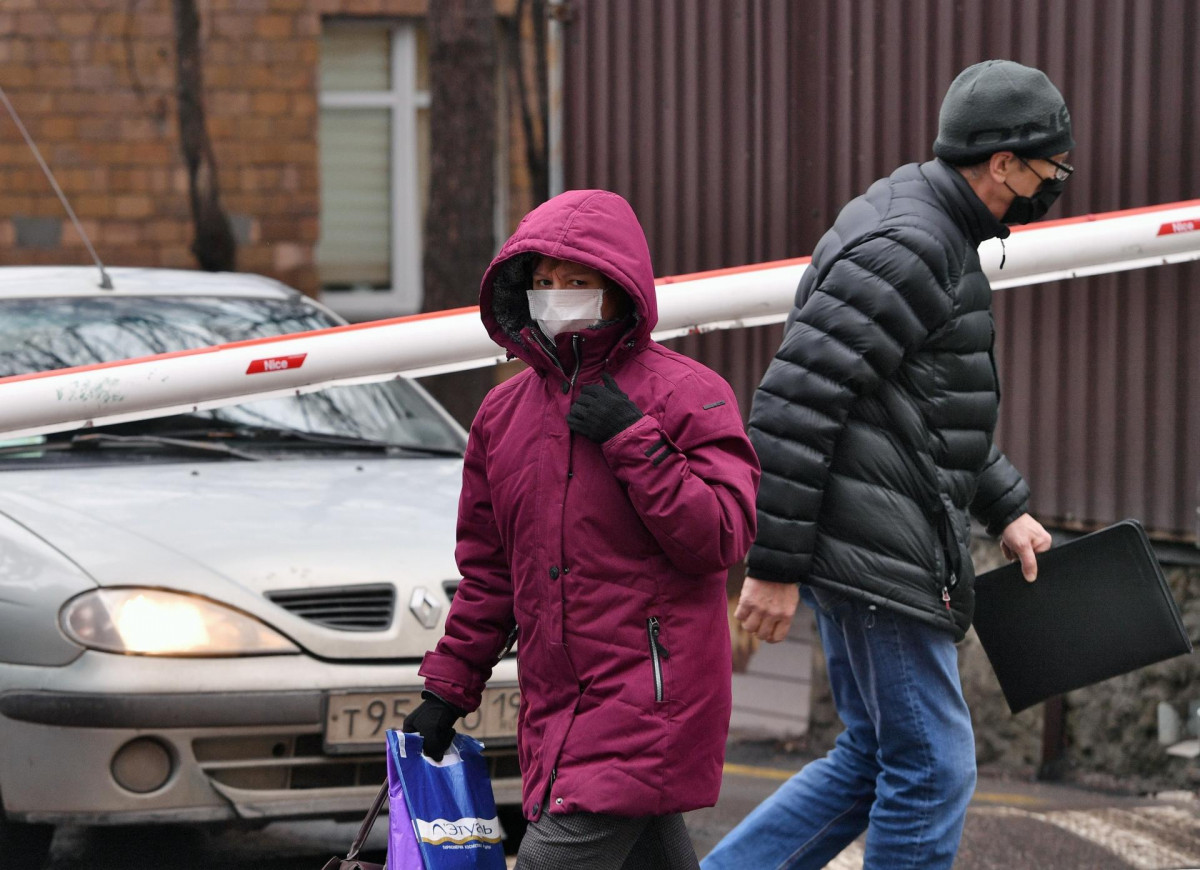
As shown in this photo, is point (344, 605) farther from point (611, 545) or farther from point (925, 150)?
point (925, 150)

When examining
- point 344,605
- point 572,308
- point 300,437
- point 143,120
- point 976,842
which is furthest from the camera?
point 143,120

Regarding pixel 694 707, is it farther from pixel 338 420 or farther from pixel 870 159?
pixel 870 159

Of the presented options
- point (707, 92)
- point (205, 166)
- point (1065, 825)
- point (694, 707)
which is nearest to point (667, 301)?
point (694, 707)

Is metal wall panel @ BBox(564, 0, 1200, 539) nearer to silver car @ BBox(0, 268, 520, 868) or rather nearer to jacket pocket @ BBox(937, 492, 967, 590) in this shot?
silver car @ BBox(0, 268, 520, 868)

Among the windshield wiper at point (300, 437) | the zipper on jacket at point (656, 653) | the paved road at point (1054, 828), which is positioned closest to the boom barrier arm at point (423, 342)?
the windshield wiper at point (300, 437)

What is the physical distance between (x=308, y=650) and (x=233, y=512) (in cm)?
47

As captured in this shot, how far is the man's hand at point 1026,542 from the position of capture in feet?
11.7

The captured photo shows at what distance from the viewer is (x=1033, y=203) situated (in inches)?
134

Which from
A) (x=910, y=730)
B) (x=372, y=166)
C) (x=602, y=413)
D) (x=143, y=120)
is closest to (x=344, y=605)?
(x=910, y=730)

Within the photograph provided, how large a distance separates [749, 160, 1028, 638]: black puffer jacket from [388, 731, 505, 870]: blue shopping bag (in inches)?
25.5

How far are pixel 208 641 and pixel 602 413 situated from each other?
5.95ft

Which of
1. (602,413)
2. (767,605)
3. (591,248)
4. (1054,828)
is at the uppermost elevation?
(591,248)

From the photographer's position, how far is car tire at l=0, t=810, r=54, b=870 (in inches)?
171

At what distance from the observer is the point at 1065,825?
5199 millimetres
